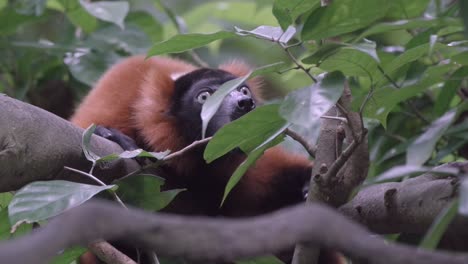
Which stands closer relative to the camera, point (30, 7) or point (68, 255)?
point (68, 255)

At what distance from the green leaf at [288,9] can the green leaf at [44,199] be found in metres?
0.71

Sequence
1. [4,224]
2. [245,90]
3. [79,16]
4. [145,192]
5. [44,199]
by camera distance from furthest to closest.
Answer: [79,16] → [245,90] → [145,192] → [4,224] → [44,199]

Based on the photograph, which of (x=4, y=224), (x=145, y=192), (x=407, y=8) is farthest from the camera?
(x=407, y=8)

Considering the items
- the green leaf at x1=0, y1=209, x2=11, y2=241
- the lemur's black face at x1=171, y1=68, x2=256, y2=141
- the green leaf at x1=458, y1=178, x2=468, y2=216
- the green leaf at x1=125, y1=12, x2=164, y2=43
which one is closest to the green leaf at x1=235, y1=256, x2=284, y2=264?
the green leaf at x1=0, y1=209, x2=11, y2=241

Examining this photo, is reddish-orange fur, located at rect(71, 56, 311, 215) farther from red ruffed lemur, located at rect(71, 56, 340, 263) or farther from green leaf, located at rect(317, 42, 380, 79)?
green leaf, located at rect(317, 42, 380, 79)

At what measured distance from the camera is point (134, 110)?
3475mm

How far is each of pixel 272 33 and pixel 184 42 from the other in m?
0.26

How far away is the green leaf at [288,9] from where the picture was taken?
2.21m

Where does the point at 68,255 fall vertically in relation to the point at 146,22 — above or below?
above

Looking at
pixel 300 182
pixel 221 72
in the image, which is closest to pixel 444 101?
pixel 300 182

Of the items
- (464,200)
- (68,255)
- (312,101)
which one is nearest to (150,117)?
(68,255)

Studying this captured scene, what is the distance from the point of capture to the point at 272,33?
2.26 m

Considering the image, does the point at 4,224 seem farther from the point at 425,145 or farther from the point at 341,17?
the point at 425,145

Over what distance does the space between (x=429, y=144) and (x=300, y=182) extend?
162 centimetres
